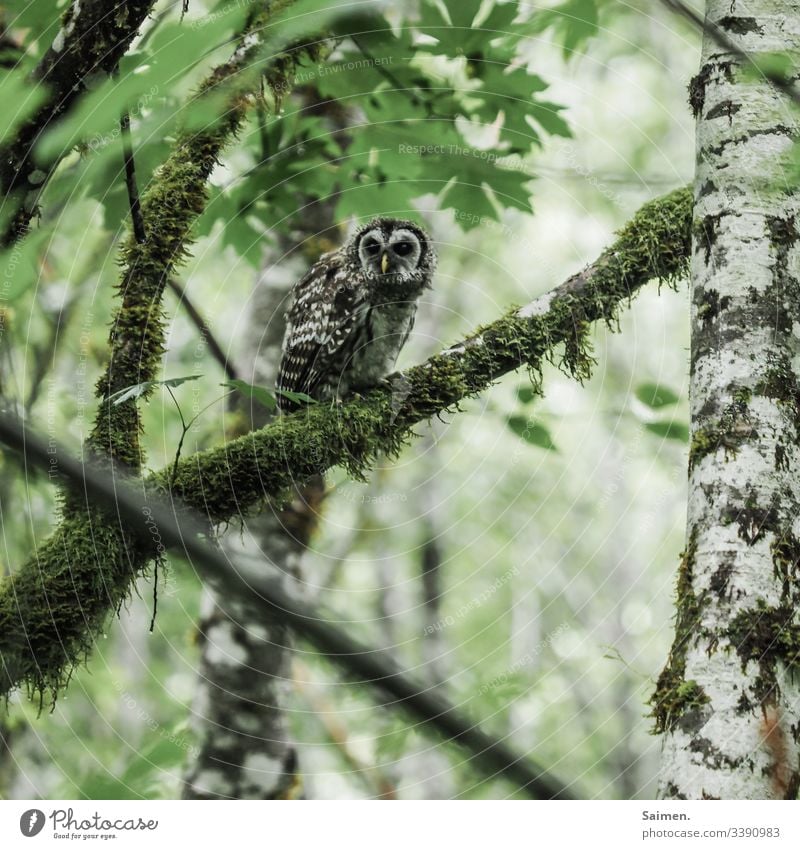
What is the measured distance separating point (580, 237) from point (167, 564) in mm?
1705

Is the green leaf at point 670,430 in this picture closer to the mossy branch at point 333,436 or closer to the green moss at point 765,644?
the mossy branch at point 333,436

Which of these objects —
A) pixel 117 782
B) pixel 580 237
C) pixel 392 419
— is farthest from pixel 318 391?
pixel 117 782

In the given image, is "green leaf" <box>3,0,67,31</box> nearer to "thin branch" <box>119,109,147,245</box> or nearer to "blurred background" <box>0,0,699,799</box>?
"blurred background" <box>0,0,699,799</box>

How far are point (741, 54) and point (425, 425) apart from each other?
1.65 m

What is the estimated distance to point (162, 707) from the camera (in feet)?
9.02

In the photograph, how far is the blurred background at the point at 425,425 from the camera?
224cm

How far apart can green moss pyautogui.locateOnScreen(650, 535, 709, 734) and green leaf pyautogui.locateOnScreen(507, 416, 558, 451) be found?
870 millimetres

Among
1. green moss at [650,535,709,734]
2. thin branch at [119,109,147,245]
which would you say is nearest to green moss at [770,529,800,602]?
green moss at [650,535,709,734]

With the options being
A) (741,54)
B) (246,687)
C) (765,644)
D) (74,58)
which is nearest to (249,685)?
(246,687)

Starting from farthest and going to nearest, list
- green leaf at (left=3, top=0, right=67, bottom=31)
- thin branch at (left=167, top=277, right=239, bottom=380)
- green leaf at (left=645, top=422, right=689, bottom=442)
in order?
1. green leaf at (left=645, top=422, right=689, bottom=442)
2. thin branch at (left=167, top=277, right=239, bottom=380)
3. green leaf at (left=3, top=0, right=67, bottom=31)

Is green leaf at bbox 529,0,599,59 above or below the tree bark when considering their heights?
above

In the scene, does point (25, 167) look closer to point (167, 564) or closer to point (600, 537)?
point (167, 564)

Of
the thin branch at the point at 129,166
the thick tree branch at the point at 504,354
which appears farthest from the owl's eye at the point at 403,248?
the thin branch at the point at 129,166

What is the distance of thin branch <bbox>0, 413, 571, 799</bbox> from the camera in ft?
5.11
